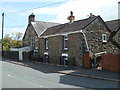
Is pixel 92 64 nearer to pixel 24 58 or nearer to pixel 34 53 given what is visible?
pixel 34 53

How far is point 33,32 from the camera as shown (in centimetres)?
3794

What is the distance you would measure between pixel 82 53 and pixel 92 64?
1.72m

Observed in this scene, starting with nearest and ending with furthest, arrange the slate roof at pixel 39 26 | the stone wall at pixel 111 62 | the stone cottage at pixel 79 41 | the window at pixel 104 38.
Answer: the stone wall at pixel 111 62 < the stone cottage at pixel 79 41 < the window at pixel 104 38 < the slate roof at pixel 39 26

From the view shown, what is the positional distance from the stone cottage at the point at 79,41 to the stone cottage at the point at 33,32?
565cm

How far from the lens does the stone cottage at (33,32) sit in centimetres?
3688

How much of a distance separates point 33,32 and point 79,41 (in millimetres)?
13420

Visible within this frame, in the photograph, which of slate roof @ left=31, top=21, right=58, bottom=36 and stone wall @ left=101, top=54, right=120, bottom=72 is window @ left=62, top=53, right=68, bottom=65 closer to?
stone wall @ left=101, top=54, right=120, bottom=72

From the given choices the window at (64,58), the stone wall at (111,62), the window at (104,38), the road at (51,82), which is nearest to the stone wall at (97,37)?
the window at (104,38)

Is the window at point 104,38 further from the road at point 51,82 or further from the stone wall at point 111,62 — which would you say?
the road at point 51,82

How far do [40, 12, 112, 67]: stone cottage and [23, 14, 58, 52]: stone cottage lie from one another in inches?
222

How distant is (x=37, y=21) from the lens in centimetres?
4134

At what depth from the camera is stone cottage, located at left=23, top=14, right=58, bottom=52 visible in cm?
3688

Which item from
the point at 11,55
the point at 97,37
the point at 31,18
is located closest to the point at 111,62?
the point at 97,37

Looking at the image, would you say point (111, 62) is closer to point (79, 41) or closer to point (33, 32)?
point (79, 41)
